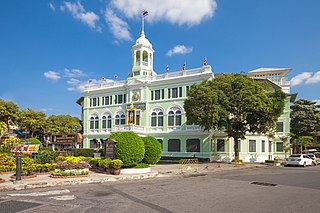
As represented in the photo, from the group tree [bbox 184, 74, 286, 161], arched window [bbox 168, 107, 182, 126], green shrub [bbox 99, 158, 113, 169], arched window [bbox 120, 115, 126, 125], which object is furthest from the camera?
arched window [bbox 120, 115, 126, 125]

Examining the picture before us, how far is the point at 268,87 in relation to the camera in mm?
29250

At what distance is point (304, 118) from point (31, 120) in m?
56.9

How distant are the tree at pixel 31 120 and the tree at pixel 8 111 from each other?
54.2 inches

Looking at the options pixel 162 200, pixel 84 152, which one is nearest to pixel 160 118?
pixel 84 152

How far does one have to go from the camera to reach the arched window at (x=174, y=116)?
36.6 m

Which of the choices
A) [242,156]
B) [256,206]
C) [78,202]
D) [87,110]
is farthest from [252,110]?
[87,110]

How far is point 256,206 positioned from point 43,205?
7281 mm

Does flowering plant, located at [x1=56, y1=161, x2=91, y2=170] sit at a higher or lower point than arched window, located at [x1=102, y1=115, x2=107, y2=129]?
lower

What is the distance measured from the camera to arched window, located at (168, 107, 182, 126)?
36559 mm

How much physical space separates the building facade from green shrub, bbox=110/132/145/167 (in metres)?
17.1

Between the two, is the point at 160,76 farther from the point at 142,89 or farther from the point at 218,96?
the point at 218,96

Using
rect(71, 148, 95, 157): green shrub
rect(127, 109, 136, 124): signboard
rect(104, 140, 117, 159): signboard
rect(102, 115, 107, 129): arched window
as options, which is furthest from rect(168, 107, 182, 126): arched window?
rect(104, 140, 117, 159): signboard

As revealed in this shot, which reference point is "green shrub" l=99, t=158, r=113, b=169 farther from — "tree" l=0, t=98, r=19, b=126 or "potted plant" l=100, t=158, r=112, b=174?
"tree" l=0, t=98, r=19, b=126

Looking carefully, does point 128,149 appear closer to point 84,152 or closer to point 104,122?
point 84,152
